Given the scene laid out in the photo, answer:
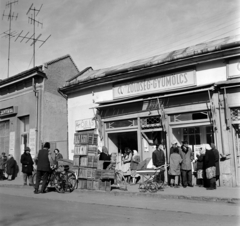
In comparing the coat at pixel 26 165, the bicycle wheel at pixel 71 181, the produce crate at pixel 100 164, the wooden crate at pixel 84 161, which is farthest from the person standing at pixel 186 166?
the coat at pixel 26 165

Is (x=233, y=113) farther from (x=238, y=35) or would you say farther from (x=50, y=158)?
(x=50, y=158)

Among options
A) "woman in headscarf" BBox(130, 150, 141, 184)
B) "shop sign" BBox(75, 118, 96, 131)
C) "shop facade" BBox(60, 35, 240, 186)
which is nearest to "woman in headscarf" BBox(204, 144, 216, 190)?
"shop facade" BBox(60, 35, 240, 186)

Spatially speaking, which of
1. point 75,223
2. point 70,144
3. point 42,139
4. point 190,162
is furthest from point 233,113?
point 42,139

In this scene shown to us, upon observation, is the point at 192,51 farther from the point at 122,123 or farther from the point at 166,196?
the point at 166,196

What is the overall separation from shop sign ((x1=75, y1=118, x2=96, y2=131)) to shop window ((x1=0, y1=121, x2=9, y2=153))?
7.14 metres

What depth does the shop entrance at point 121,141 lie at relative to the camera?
14828 millimetres

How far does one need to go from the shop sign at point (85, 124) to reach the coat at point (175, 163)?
18.3 ft

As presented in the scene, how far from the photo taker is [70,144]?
1711 centimetres

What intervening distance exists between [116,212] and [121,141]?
8250mm

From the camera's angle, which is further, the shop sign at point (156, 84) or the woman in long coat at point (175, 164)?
the shop sign at point (156, 84)

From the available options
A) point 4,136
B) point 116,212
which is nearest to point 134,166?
point 116,212

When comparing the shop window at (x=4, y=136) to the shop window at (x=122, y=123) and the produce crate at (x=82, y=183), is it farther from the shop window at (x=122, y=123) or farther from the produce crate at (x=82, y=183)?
the produce crate at (x=82, y=183)

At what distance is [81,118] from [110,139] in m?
2.30

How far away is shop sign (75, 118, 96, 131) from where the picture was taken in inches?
620
